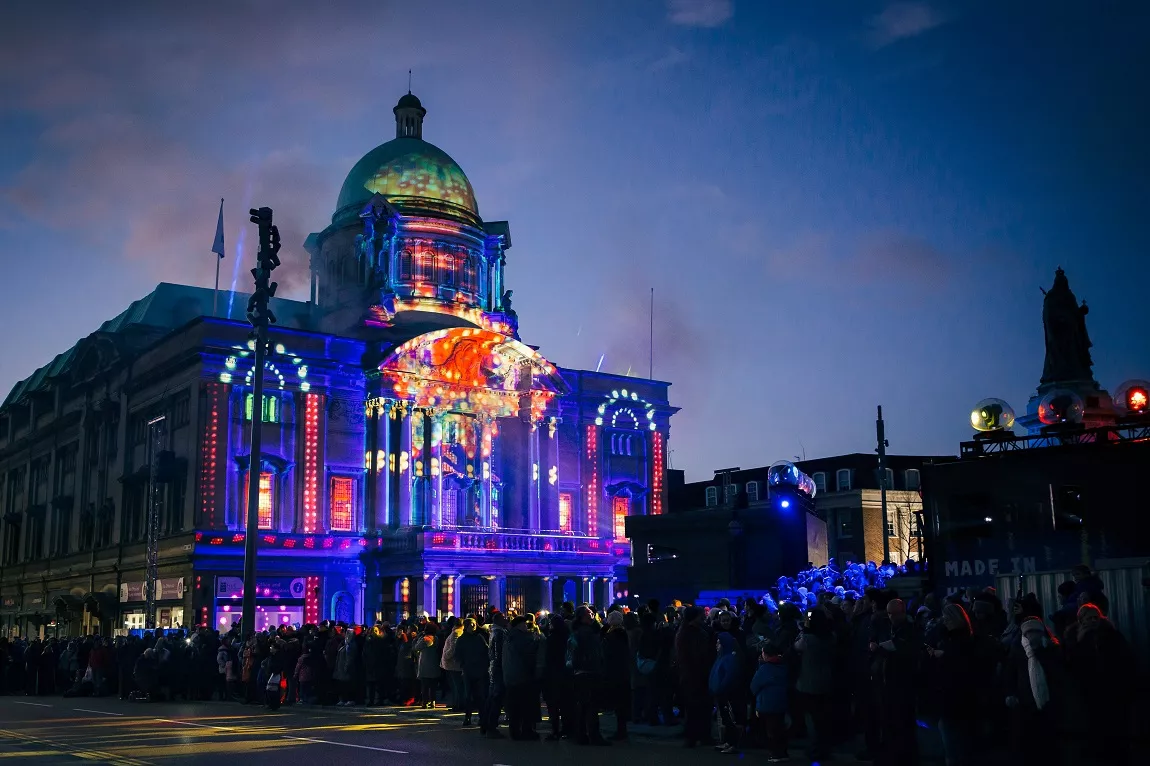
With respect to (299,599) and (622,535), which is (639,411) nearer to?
(622,535)

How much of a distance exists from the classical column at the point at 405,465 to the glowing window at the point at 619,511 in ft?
40.7

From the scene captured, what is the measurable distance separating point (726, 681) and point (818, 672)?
1.71m

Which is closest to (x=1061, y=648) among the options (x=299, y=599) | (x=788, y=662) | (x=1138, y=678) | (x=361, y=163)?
(x=1138, y=678)

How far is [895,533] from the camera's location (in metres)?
78.6

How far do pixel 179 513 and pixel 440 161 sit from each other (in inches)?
1039

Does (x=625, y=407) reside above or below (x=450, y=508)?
above

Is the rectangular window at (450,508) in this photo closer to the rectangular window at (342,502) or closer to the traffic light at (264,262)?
the rectangular window at (342,502)

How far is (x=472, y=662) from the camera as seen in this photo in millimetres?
22094

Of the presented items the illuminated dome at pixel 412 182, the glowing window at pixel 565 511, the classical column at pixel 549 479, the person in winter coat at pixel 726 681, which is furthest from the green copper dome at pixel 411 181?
the person in winter coat at pixel 726 681

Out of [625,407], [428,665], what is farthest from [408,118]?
[428,665]

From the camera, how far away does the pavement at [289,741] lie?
16031 mm

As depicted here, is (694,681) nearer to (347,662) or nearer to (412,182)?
(347,662)

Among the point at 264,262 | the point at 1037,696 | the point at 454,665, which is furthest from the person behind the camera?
the point at 264,262

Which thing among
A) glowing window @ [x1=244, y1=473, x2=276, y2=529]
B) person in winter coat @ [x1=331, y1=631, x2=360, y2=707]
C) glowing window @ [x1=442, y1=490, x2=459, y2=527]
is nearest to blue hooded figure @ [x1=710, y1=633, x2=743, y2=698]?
person in winter coat @ [x1=331, y1=631, x2=360, y2=707]
